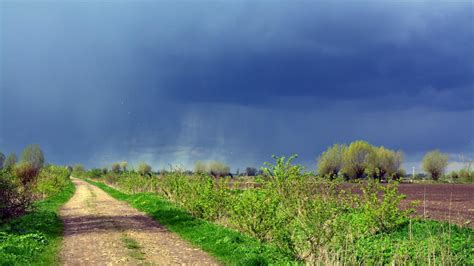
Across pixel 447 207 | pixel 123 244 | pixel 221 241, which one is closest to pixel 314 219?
pixel 221 241

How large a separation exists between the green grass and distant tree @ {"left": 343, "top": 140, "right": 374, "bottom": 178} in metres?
92.4

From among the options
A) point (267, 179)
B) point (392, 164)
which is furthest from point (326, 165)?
point (267, 179)

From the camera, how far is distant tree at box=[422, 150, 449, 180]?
116812mm

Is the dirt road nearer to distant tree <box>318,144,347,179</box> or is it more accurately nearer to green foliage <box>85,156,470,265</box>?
green foliage <box>85,156,470,265</box>

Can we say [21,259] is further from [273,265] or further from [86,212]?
[86,212]

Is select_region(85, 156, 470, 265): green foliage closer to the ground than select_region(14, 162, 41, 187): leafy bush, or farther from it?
closer to the ground

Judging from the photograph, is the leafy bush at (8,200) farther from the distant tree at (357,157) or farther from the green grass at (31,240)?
the distant tree at (357,157)

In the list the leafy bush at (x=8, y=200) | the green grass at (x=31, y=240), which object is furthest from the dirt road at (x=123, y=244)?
the leafy bush at (x=8, y=200)

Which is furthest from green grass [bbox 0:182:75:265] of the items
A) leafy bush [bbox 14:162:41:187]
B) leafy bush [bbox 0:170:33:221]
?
leafy bush [bbox 14:162:41:187]

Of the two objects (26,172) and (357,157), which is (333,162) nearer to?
(357,157)

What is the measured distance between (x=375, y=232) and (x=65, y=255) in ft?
40.7

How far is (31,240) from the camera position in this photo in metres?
17.5

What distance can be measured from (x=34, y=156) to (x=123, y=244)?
3052cm

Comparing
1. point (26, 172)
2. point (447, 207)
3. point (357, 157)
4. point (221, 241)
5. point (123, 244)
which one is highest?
point (357, 157)
